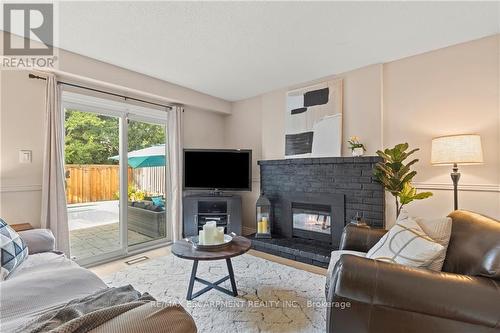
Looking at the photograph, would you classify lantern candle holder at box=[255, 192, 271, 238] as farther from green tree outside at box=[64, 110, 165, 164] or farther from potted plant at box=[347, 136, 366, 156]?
green tree outside at box=[64, 110, 165, 164]

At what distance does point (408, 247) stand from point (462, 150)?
1352 millimetres

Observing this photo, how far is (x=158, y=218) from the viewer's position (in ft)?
12.9

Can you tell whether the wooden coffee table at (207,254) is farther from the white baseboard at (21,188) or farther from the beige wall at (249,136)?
the beige wall at (249,136)

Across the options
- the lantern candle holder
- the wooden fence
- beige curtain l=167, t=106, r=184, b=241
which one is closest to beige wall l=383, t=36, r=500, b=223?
the lantern candle holder

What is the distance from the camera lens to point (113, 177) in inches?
134

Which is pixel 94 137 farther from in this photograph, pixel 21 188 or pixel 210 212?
pixel 210 212

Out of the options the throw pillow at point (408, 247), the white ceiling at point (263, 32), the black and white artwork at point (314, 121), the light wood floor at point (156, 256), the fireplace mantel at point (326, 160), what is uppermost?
the white ceiling at point (263, 32)

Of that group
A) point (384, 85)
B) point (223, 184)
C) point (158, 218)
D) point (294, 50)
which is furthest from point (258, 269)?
point (384, 85)

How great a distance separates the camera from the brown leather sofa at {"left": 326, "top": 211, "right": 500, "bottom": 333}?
1184 millimetres

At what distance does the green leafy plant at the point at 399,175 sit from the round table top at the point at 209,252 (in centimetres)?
165

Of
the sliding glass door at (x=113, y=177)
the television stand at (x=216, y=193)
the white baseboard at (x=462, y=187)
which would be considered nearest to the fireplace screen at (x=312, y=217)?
the white baseboard at (x=462, y=187)

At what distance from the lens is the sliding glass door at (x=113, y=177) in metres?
3.05

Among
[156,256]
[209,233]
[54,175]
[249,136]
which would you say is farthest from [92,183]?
[249,136]

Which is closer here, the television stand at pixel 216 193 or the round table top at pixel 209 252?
the round table top at pixel 209 252
